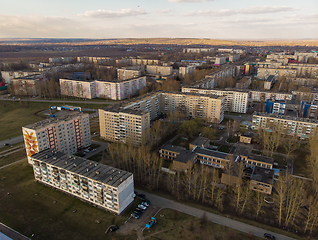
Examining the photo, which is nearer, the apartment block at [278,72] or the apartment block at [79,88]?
the apartment block at [79,88]

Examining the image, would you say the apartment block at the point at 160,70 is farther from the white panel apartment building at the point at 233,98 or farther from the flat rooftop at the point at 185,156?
the flat rooftop at the point at 185,156

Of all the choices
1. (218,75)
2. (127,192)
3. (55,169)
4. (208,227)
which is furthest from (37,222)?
(218,75)

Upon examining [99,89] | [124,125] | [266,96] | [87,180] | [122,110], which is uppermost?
[122,110]

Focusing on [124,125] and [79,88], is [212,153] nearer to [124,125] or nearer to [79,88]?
[124,125]

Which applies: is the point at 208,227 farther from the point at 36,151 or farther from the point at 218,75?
the point at 218,75

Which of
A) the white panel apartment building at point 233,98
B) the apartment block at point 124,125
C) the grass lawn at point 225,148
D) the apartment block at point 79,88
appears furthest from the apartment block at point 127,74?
the grass lawn at point 225,148

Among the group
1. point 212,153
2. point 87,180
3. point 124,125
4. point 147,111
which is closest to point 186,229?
point 87,180
